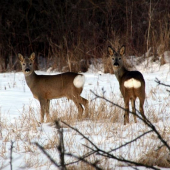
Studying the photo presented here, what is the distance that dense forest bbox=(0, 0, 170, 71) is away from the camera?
42.6ft

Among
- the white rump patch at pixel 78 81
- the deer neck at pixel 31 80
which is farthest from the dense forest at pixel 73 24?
the white rump patch at pixel 78 81

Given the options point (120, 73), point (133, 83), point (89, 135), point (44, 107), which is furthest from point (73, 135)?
point (120, 73)

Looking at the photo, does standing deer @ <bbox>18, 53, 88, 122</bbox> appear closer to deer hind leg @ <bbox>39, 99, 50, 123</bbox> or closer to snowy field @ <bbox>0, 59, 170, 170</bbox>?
deer hind leg @ <bbox>39, 99, 50, 123</bbox>

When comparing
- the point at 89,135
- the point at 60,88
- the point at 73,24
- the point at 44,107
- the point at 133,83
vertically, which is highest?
the point at 73,24

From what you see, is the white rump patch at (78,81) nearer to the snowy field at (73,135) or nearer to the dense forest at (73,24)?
the snowy field at (73,135)

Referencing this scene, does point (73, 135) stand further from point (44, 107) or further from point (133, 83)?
point (44, 107)

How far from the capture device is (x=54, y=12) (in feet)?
45.6

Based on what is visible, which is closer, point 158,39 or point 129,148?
point 129,148

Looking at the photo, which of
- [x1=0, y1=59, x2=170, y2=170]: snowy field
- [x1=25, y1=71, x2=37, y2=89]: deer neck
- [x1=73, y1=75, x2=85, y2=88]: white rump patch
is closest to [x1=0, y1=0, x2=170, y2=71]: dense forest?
[x1=0, y1=59, x2=170, y2=170]: snowy field

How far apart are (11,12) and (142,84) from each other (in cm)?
946

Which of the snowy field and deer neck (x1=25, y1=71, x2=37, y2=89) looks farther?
deer neck (x1=25, y1=71, x2=37, y2=89)

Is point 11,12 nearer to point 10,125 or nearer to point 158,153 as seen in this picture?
point 10,125

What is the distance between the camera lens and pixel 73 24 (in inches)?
533

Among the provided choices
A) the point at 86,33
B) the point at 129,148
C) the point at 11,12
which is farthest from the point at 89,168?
the point at 11,12
